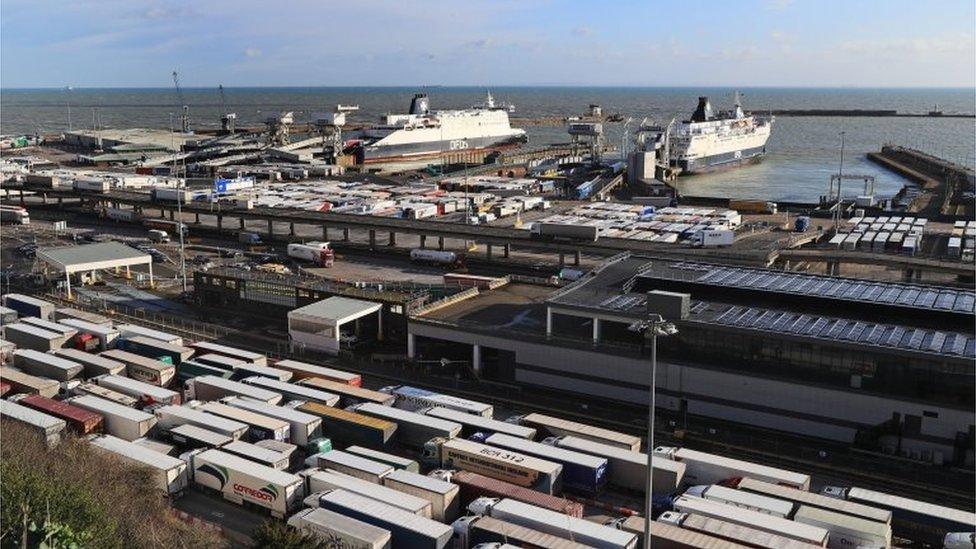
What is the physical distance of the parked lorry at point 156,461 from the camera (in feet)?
66.5

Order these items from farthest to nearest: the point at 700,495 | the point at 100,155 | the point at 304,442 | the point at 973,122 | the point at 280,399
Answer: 1. the point at 973,122
2. the point at 100,155
3. the point at 280,399
4. the point at 304,442
5. the point at 700,495

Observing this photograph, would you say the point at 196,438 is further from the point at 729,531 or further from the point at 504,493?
the point at 729,531

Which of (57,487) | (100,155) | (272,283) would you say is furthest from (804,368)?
(100,155)

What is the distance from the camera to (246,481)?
20.1 m

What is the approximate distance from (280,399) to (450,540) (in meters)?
10.2

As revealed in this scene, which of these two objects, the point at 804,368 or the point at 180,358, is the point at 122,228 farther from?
the point at 804,368

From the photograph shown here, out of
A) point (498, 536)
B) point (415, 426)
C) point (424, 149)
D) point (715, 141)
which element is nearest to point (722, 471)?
point (498, 536)

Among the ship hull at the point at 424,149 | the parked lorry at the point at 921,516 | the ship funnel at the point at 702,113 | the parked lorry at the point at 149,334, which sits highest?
the ship funnel at the point at 702,113

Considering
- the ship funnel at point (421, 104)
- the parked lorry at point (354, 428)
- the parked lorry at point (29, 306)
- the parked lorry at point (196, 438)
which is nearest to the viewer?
the parked lorry at point (196, 438)

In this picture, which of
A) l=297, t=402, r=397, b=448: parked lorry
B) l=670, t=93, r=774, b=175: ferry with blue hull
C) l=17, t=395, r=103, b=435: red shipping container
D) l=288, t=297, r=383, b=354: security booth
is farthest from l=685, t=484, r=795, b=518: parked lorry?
l=670, t=93, r=774, b=175: ferry with blue hull

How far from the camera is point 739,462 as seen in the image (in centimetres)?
2119

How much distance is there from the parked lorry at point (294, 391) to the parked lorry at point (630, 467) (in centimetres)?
755

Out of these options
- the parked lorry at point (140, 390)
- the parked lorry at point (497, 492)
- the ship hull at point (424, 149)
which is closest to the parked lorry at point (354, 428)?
the parked lorry at point (497, 492)

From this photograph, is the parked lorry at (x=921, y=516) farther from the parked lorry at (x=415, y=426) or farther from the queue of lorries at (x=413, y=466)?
the parked lorry at (x=415, y=426)
